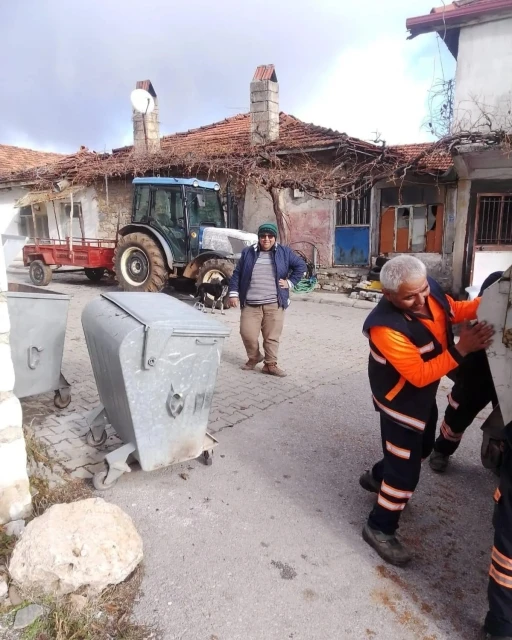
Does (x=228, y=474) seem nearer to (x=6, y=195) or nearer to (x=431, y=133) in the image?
(x=431, y=133)

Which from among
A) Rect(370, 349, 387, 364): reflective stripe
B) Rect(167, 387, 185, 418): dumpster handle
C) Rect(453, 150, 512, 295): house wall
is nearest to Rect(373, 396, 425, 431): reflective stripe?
Rect(370, 349, 387, 364): reflective stripe

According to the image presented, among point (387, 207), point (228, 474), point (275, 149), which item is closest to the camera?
point (228, 474)

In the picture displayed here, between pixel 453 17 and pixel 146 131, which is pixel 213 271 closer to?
pixel 453 17

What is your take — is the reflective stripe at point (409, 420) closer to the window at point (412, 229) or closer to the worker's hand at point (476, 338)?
the worker's hand at point (476, 338)

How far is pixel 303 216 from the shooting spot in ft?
38.4

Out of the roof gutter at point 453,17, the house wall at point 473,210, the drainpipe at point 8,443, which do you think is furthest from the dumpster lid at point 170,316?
the roof gutter at point 453,17

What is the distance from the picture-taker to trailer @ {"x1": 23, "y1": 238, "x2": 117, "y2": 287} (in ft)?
36.1

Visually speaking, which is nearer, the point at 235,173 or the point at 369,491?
the point at 369,491

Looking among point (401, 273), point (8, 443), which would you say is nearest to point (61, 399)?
point (8, 443)

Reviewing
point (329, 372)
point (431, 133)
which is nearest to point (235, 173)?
point (431, 133)

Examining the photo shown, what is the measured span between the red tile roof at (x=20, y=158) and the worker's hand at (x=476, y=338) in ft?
61.3

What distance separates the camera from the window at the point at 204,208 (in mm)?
9164

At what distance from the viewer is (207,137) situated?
46.6 feet

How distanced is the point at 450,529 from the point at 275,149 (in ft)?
34.3
